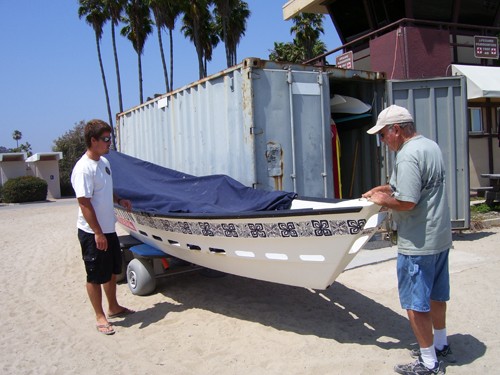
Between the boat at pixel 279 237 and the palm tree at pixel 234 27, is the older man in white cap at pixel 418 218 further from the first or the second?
the palm tree at pixel 234 27

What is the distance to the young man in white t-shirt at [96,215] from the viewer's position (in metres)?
4.18

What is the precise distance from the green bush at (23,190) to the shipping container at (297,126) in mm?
19163

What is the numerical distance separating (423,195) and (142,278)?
3.45 metres

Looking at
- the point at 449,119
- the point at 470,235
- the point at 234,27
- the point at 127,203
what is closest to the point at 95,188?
the point at 127,203

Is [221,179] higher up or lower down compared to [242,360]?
higher up

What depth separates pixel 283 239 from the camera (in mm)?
3705

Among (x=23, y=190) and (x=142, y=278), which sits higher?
(x=23, y=190)

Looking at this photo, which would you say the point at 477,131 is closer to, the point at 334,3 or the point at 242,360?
the point at 334,3

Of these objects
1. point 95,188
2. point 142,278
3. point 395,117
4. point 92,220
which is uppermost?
point 395,117

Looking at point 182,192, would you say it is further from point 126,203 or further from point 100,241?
point 100,241

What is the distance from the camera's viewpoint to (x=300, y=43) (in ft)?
112

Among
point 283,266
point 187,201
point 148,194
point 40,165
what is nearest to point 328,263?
point 283,266

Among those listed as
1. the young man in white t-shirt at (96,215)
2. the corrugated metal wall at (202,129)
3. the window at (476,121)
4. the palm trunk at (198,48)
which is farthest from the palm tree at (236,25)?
the young man in white t-shirt at (96,215)

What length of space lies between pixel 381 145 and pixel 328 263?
4223 mm
